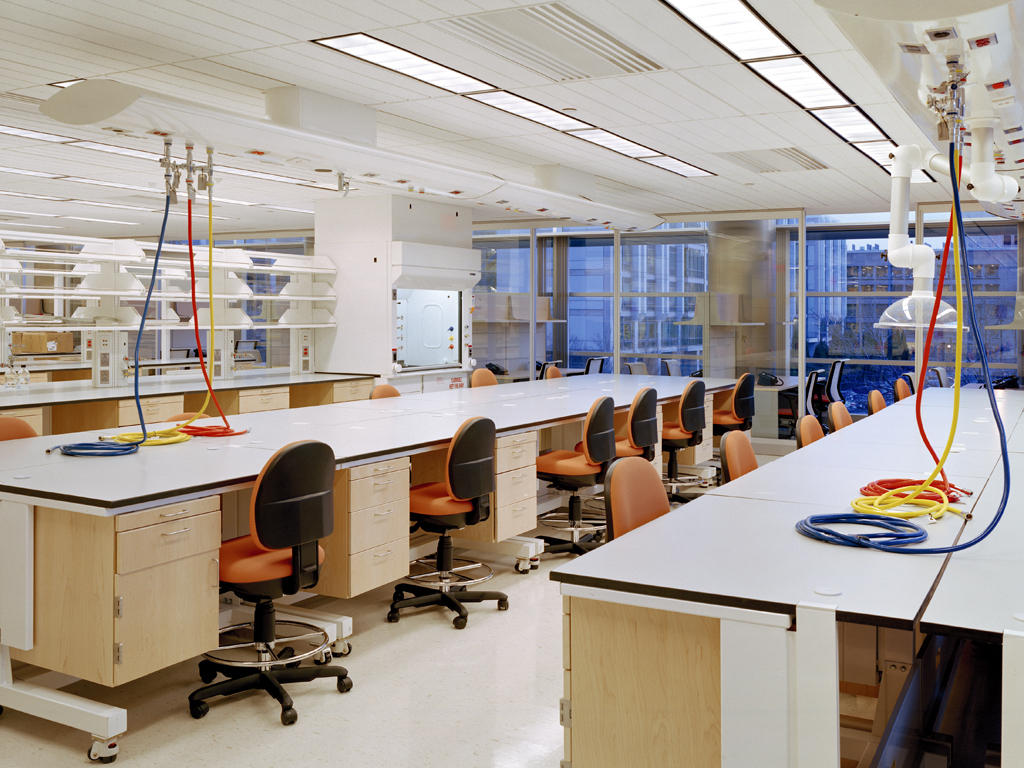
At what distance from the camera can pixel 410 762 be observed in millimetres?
2729

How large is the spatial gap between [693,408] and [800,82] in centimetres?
267

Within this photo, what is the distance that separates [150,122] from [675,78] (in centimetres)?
247

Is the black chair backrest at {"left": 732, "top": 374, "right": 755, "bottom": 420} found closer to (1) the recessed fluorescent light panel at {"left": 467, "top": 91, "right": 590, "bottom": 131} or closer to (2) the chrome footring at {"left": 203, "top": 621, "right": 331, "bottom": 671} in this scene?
(1) the recessed fluorescent light panel at {"left": 467, "top": 91, "right": 590, "bottom": 131}

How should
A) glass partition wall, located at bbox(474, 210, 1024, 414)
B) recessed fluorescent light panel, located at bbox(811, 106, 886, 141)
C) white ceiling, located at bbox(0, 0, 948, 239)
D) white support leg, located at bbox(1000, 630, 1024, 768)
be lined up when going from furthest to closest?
glass partition wall, located at bbox(474, 210, 1024, 414), recessed fluorescent light panel, located at bbox(811, 106, 886, 141), white ceiling, located at bbox(0, 0, 948, 239), white support leg, located at bbox(1000, 630, 1024, 768)

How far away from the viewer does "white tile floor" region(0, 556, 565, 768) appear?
2.77 metres

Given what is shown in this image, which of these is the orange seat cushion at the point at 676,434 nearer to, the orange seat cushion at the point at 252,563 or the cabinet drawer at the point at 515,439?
the cabinet drawer at the point at 515,439

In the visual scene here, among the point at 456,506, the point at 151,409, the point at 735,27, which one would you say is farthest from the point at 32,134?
the point at 735,27

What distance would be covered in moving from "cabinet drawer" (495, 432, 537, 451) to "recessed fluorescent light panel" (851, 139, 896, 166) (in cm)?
302

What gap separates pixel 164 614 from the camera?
9.52 ft

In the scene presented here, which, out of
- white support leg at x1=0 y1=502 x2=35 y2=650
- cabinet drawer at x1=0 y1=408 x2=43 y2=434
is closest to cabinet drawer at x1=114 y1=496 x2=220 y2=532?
white support leg at x1=0 y1=502 x2=35 y2=650

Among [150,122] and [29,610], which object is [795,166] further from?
[29,610]

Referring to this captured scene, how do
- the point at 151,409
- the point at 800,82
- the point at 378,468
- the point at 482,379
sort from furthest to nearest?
the point at 482,379
the point at 151,409
the point at 800,82
the point at 378,468

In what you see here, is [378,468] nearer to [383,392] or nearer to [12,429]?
[12,429]

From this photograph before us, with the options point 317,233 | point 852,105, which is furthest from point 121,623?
point 317,233
